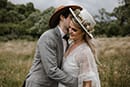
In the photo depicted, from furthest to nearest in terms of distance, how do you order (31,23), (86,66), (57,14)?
(31,23) < (57,14) < (86,66)

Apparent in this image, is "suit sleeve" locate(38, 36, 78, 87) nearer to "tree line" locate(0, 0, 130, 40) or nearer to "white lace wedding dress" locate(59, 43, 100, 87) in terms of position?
"white lace wedding dress" locate(59, 43, 100, 87)

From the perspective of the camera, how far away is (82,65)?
3.97 metres

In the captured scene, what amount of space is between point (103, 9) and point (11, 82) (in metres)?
54.9

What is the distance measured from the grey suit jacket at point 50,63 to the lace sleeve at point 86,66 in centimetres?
11

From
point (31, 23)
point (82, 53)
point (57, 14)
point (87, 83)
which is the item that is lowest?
point (87, 83)

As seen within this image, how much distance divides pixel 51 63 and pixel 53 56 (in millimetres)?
70

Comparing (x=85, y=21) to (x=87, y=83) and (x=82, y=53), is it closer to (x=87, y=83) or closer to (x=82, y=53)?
(x=82, y=53)

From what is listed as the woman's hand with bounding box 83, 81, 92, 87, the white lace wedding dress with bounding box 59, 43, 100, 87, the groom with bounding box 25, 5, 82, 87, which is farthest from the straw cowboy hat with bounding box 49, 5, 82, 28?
the woman's hand with bounding box 83, 81, 92, 87

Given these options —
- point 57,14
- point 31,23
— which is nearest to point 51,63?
point 57,14

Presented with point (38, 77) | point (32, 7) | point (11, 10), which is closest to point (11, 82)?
point (38, 77)

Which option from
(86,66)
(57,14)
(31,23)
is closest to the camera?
(86,66)

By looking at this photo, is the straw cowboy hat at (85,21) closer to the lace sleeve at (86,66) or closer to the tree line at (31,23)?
A: the lace sleeve at (86,66)

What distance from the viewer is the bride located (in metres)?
3.97

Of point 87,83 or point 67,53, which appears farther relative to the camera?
point 67,53
